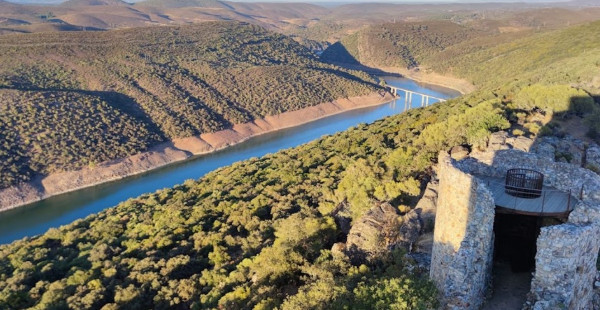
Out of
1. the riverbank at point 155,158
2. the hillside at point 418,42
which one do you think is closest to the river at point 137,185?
the riverbank at point 155,158

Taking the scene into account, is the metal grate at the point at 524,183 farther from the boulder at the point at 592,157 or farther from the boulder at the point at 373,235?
the boulder at the point at 592,157

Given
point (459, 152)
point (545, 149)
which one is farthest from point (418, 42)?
point (545, 149)

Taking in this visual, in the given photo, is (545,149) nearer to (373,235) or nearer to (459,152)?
(459,152)

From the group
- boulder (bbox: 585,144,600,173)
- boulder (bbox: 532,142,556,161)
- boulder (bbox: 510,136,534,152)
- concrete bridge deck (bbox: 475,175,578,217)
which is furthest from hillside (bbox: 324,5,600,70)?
concrete bridge deck (bbox: 475,175,578,217)

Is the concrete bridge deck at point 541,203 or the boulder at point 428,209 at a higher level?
the concrete bridge deck at point 541,203

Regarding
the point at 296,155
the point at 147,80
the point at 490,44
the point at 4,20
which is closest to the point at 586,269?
the point at 296,155

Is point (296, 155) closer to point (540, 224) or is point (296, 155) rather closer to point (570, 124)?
point (570, 124)

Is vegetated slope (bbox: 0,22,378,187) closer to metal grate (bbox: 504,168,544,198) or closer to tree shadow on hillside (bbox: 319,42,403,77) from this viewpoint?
tree shadow on hillside (bbox: 319,42,403,77)

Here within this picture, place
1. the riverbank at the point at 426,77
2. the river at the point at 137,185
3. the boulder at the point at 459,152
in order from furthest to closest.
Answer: the riverbank at the point at 426,77 → the river at the point at 137,185 → the boulder at the point at 459,152
